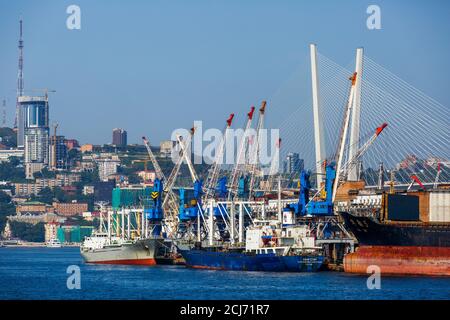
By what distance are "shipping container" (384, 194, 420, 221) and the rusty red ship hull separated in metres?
1.35

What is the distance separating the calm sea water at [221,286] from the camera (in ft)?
232

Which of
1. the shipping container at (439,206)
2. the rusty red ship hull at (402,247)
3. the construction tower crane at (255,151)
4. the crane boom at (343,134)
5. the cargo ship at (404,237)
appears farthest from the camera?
the construction tower crane at (255,151)

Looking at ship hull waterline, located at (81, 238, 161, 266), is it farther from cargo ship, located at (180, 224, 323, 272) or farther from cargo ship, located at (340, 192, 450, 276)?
cargo ship, located at (340, 192, 450, 276)

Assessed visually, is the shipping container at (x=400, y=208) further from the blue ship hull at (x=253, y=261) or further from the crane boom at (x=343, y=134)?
the crane boom at (x=343, y=134)

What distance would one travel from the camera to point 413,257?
8644 cm

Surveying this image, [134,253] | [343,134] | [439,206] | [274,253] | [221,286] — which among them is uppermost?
[343,134]

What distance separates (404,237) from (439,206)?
15.1 ft

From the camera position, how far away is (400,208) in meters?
90.3

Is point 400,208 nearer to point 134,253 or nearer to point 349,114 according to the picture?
point 349,114

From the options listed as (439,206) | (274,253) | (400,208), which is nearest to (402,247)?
(400,208)

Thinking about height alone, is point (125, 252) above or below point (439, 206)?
below

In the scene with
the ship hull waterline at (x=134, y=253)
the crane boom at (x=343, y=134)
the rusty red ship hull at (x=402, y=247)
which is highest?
the crane boom at (x=343, y=134)

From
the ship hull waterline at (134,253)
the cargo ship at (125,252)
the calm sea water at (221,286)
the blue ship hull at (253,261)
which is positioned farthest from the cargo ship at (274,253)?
the cargo ship at (125,252)

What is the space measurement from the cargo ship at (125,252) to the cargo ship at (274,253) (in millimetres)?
20867
